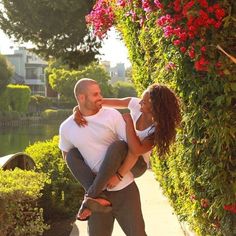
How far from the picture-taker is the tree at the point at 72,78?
69500 millimetres

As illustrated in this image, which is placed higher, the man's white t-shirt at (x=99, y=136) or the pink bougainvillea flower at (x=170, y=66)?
the pink bougainvillea flower at (x=170, y=66)

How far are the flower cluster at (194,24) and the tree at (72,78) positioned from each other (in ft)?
211

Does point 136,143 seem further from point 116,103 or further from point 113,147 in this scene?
point 116,103

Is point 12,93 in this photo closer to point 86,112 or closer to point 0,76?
point 0,76

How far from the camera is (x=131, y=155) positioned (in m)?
3.56

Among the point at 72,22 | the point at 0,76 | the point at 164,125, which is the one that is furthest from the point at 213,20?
the point at 0,76

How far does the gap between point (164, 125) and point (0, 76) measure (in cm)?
5667

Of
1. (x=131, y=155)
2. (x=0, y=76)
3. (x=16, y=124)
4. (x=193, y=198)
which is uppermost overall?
(x=131, y=155)

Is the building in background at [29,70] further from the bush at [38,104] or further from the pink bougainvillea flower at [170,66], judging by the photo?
the pink bougainvillea flower at [170,66]

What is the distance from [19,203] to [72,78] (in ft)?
221

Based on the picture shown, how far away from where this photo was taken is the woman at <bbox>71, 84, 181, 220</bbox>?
3.50 metres

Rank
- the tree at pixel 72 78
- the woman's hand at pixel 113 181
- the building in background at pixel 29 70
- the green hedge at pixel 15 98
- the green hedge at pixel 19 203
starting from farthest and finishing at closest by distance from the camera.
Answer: the building in background at pixel 29 70
the tree at pixel 72 78
the green hedge at pixel 15 98
the green hedge at pixel 19 203
the woman's hand at pixel 113 181

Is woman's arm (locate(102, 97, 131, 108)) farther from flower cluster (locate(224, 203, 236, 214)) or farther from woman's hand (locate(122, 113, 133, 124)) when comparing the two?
flower cluster (locate(224, 203, 236, 214))

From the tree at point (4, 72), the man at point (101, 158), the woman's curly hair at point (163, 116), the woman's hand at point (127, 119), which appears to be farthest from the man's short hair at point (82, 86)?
the tree at point (4, 72)
